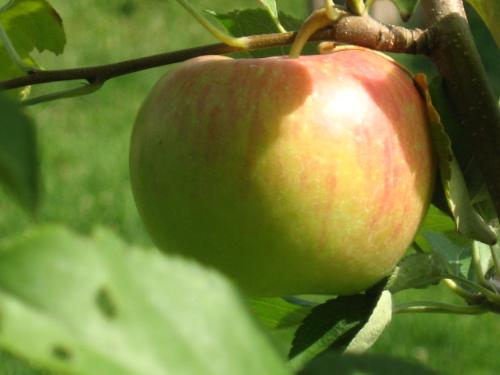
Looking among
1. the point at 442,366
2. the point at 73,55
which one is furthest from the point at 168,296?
the point at 73,55

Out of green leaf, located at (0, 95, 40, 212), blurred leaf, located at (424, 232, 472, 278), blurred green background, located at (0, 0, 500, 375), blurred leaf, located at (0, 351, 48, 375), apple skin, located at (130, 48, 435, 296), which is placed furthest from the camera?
blurred green background, located at (0, 0, 500, 375)

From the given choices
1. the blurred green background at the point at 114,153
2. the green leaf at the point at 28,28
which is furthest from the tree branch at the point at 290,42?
the blurred green background at the point at 114,153

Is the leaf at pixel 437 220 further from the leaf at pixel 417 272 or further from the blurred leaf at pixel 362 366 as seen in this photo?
the blurred leaf at pixel 362 366

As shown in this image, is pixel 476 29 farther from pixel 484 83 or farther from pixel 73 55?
pixel 73 55

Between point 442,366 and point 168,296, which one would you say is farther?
point 442,366

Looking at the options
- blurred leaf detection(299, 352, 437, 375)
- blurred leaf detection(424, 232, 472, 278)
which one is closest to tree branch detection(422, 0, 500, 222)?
blurred leaf detection(424, 232, 472, 278)

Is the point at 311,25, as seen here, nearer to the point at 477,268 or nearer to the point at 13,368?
the point at 477,268

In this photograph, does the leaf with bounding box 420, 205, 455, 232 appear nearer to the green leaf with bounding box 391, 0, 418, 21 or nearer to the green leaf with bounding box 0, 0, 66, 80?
the green leaf with bounding box 391, 0, 418, 21
